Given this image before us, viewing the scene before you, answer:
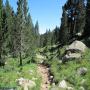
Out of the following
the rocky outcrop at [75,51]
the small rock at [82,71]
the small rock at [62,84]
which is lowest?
the small rock at [62,84]

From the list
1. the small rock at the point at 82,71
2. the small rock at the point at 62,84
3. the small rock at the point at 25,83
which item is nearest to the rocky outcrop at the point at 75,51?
the small rock at the point at 82,71

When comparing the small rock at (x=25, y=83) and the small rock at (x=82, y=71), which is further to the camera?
the small rock at (x=82, y=71)

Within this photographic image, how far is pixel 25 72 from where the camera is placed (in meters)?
32.4

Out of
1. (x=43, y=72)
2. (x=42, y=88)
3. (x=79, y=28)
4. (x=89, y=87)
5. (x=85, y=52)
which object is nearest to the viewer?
(x=89, y=87)

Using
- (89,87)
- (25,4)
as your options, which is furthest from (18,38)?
(89,87)

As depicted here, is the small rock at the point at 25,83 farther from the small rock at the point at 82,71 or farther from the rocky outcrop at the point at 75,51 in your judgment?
the rocky outcrop at the point at 75,51

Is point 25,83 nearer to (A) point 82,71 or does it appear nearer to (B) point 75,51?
(A) point 82,71

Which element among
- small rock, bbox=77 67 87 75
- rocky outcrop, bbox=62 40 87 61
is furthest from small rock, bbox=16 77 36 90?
rocky outcrop, bbox=62 40 87 61

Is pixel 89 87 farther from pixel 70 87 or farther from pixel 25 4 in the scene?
pixel 25 4

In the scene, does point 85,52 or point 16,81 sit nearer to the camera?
point 16,81

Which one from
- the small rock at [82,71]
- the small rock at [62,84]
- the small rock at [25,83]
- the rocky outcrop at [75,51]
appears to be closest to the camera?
the small rock at [25,83]

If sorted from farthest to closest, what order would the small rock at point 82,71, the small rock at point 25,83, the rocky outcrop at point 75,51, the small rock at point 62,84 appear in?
the rocky outcrop at point 75,51 → the small rock at point 82,71 → the small rock at point 62,84 → the small rock at point 25,83

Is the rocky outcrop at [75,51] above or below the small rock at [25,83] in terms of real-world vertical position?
above

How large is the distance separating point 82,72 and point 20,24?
21.9 meters
